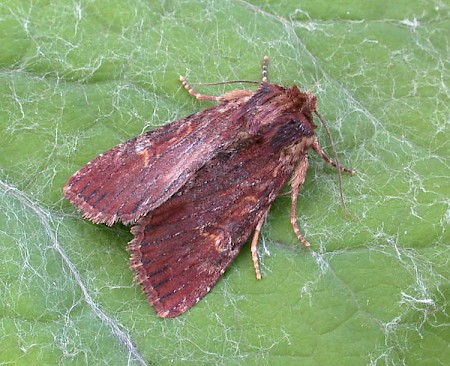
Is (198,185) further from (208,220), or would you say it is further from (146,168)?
(146,168)

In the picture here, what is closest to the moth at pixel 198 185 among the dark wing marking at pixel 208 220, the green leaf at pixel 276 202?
the dark wing marking at pixel 208 220

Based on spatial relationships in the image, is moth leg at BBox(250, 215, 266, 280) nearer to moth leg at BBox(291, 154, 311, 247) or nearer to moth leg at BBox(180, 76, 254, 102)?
moth leg at BBox(291, 154, 311, 247)

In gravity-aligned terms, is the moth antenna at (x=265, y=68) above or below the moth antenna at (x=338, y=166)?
above

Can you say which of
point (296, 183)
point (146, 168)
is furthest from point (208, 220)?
point (296, 183)

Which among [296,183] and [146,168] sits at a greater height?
[146,168]

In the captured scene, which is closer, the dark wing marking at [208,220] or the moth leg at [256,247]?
the dark wing marking at [208,220]

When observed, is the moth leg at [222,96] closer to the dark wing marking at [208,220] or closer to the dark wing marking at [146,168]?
the dark wing marking at [146,168]

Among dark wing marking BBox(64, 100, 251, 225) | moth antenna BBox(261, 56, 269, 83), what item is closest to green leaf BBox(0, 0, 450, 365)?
moth antenna BBox(261, 56, 269, 83)
